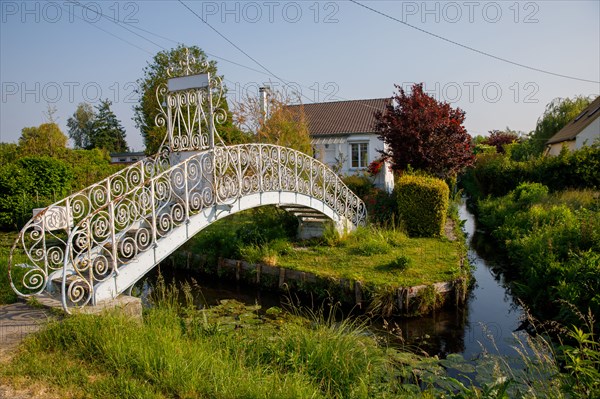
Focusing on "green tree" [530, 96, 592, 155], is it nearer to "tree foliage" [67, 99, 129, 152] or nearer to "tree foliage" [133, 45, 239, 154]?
"tree foliage" [133, 45, 239, 154]

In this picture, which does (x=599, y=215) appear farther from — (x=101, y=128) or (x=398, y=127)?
(x=101, y=128)

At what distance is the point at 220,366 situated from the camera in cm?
425

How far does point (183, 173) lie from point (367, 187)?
10.2m

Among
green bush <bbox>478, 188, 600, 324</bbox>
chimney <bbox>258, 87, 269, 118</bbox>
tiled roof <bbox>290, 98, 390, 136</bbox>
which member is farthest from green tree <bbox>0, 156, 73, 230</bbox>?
tiled roof <bbox>290, 98, 390, 136</bbox>

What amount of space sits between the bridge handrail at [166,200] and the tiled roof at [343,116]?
16072 millimetres

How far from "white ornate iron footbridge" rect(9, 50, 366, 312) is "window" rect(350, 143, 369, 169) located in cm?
1534

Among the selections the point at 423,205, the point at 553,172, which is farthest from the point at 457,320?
the point at 553,172

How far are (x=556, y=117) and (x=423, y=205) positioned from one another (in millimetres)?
28729

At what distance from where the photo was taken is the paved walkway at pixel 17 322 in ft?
15.3

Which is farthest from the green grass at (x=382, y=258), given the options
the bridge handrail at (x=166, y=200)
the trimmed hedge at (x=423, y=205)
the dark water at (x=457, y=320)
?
the bridge handrail at (x=166, y=200)

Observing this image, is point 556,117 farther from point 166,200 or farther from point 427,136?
point 166,200

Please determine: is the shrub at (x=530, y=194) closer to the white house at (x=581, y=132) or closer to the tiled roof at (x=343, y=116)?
the white house at (x=581, y=132)

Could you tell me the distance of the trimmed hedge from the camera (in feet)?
39.8

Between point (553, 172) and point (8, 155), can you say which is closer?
point (8, 155)
